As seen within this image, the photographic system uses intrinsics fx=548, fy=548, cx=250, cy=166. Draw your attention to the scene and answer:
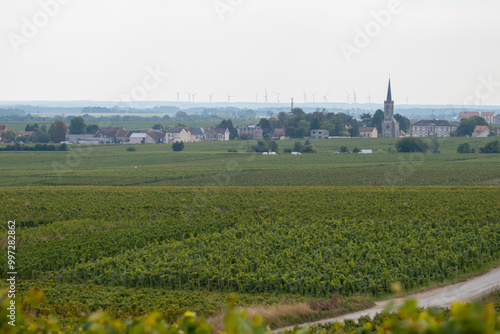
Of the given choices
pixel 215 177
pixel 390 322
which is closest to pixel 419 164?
pixel 215 177

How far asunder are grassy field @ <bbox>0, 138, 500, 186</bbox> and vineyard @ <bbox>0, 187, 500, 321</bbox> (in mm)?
23616

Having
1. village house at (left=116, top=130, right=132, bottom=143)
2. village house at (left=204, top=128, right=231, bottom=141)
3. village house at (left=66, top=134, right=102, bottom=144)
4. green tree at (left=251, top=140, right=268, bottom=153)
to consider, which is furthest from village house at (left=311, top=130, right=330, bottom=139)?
village house at (left=66, top=134, right=102, bottom=144)

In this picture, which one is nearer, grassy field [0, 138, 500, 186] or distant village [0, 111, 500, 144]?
grassy field [0, 138, 500, 186]

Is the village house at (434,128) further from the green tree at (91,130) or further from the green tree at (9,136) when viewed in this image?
the green tree at (9,136)

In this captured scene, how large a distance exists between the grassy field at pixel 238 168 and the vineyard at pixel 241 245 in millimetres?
23616

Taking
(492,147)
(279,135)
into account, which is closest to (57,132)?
(279,135)

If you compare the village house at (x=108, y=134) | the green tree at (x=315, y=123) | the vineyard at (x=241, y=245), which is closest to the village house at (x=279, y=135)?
the green tree at (x=315, y=123)

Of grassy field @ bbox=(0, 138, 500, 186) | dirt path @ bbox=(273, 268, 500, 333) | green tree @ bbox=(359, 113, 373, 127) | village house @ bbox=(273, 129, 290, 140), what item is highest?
green tree @ bbox=(359, 113, 373, 127)

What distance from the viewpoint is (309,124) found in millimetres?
168750

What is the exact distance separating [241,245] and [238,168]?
59091mm

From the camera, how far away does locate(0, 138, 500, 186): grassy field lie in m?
73.8

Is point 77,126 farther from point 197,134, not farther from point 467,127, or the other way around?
point 467,127

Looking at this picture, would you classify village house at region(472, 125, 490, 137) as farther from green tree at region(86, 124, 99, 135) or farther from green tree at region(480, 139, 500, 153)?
green tree at region(86, 124, 99, 135)

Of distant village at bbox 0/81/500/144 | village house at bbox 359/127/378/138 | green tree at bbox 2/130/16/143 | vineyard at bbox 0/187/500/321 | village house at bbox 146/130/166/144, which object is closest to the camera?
vineyard at bbox 0/187/500/321
